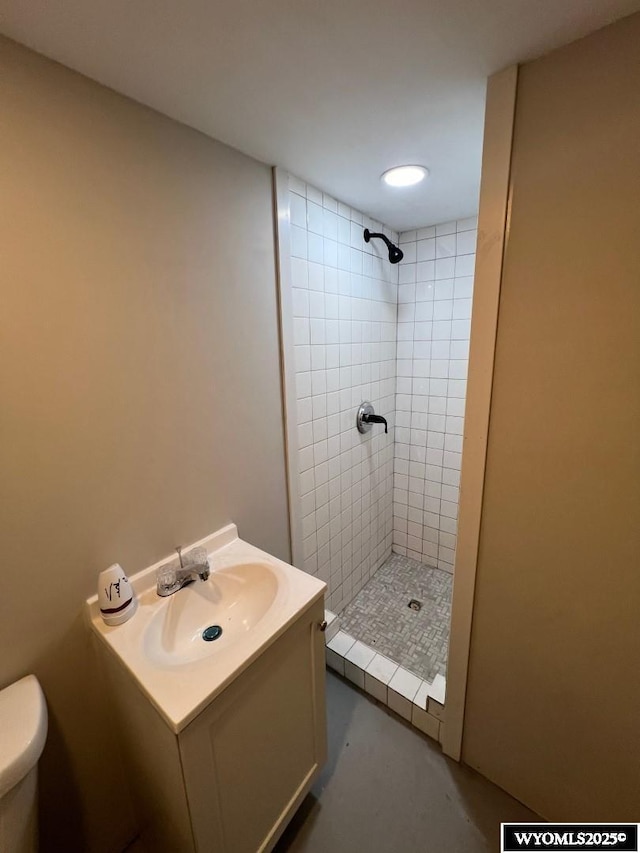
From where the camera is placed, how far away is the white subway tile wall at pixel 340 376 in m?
1.50

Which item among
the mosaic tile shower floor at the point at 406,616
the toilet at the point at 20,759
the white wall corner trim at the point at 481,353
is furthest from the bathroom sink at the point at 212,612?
the mosaic tile shower floor at the point at 406,616

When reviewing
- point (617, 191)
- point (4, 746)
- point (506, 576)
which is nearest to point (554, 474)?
point (506, 576)

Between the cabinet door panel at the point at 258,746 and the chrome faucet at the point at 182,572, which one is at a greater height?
the chrome faucet at the point at 182,572

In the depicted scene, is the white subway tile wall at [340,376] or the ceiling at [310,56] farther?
the white subway tile wall at [340,376]

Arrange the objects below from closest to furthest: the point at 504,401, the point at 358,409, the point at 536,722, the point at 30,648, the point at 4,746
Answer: the point at 4,746, the point at 30,648, the point at 504,401, the point at 536,722, the point at 358,409

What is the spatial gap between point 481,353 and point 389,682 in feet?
4.69

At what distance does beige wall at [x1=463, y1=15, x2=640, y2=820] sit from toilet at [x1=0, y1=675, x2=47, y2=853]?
120cm

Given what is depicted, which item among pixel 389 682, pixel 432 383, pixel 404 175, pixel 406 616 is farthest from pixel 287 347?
pixel 406 616

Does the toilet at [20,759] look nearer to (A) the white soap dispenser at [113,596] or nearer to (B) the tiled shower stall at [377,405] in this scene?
(A) the white soap dispenser at [113,596]

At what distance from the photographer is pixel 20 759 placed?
2.19 ft

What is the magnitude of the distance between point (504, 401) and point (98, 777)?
1.62 m

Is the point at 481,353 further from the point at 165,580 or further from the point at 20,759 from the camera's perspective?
the point at 20,759

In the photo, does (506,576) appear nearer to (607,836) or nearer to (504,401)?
(504,401)

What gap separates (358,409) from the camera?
1.95 m
